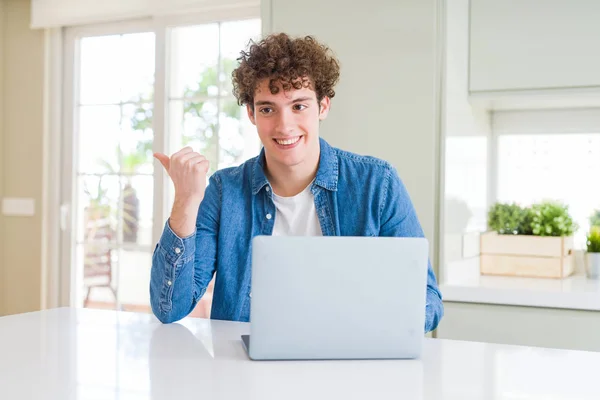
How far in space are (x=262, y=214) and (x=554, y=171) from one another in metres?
1.66

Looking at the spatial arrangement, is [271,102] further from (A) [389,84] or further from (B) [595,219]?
(B) [595,219]

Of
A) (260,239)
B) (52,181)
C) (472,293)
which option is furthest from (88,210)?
(260,239)

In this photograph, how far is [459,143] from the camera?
2600 mm

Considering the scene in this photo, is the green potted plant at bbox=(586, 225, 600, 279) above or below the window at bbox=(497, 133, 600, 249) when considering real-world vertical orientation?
below

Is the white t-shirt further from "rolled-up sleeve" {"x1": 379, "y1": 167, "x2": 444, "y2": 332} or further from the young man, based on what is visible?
"rolled-up sleeve" {"x1": 379, "y1": 167, "x2": 444, "y2": 332}

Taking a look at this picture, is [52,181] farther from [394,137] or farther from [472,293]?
[472,293]

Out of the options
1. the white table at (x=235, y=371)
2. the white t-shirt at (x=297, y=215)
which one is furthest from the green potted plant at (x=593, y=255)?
the white table at (x=235, y=371)

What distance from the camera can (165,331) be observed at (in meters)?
1.40

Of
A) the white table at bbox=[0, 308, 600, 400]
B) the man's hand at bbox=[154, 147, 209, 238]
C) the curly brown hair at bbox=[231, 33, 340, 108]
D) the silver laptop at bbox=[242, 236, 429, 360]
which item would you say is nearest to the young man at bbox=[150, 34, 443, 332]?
the curly brown hair at bbox=[231, 33, 340, 108]

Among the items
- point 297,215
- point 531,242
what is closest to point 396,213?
point 297,215

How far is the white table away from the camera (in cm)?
99

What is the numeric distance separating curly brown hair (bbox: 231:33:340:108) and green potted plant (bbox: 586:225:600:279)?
1375mm

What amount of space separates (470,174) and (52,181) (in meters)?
2.51

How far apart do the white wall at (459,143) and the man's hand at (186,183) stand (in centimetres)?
119
